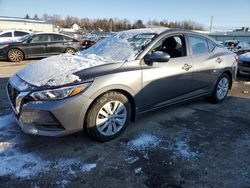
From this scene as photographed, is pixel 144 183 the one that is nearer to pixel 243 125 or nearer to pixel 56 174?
pixel 56 174

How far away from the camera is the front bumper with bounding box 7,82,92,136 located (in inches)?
105

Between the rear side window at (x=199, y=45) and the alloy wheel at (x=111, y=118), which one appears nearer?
the alloy wheel at (x=111, y=118)

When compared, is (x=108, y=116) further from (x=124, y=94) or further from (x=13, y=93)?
(x=13, y=93)

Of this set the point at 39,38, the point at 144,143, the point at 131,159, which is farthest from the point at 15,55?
the point at 131,159

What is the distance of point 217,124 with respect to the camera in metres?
3.91

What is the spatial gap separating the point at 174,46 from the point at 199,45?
25.7 inches

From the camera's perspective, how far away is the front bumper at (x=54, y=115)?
8.78 feet

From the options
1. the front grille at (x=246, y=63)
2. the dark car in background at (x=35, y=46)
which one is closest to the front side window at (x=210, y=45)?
the front grille at (x=246, y=63)

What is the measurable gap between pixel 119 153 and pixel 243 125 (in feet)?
7.61

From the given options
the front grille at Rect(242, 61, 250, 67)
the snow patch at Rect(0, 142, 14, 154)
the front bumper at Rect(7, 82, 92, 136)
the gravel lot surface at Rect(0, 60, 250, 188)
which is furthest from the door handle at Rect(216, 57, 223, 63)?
the snow patch at Rect(0, 142, 14, 154)

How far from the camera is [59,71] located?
3.03 metres

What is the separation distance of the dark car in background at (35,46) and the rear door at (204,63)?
297 inches

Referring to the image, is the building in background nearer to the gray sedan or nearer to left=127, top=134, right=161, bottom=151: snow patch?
the gray sedan

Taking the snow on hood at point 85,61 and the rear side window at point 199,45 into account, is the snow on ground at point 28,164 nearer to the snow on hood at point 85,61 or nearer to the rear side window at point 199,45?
the snow on hood at point 85,61
